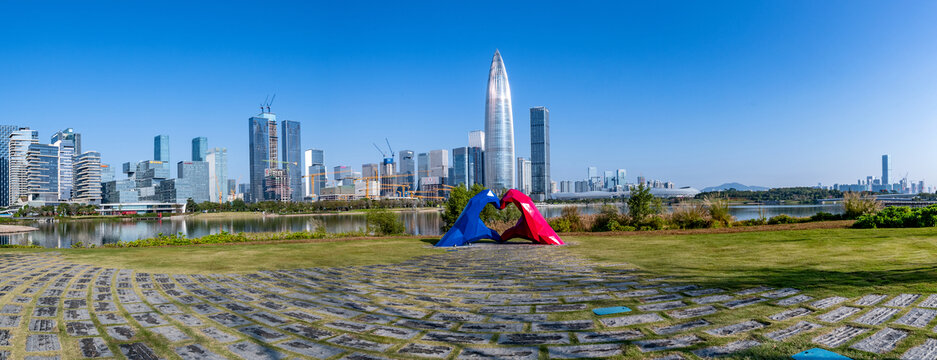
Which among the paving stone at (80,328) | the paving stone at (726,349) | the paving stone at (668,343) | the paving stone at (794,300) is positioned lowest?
the paving stone at (80,328)

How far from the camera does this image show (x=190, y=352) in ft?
14.3

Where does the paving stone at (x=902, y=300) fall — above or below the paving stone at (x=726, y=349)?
above

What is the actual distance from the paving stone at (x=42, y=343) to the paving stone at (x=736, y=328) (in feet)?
21.5

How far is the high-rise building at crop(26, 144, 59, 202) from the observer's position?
162 m

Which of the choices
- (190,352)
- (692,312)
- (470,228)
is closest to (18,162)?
(470,228)

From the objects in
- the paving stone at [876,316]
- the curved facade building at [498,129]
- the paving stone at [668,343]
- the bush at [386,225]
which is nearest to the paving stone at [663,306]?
the paving stone at [668,343]

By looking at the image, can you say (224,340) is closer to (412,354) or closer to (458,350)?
(412,354)

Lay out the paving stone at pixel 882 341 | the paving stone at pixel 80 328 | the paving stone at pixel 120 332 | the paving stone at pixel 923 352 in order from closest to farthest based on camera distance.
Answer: the paving stone at pixel 923 352 < the paving stone at pixel 882 341 < the paving stone at pixel 120 332 < the paving stone at pixel 80 328

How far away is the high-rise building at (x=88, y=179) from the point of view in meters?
169

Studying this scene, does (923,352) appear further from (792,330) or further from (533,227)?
(533,227)

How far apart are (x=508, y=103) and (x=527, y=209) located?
135 metres

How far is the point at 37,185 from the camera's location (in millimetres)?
163000

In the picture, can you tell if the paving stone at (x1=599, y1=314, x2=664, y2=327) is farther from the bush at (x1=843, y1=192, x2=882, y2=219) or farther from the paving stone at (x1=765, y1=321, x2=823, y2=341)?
the bush at (x1=843, y1=192, x2=882, y2=219)

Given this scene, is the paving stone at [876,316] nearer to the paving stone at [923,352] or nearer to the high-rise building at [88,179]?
the paving stone at [923,352]
